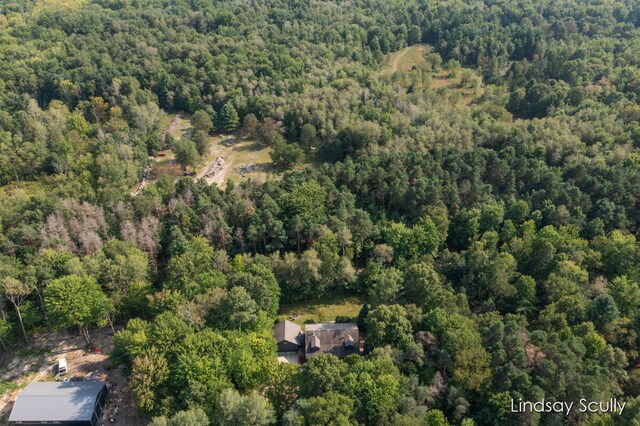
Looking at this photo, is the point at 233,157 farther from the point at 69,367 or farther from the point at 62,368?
the point at 62,368

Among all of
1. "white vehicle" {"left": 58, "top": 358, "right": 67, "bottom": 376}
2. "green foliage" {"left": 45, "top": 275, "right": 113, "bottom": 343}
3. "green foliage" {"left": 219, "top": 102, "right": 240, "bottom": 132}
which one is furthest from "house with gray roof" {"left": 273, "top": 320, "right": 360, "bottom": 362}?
"green foliage" {"left": 219, "top": 102, "right": 240, "bottom": 132}

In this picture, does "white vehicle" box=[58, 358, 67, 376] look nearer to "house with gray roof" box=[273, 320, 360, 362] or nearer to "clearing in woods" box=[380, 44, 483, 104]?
"house with gray roof" box=[273, 320, 360, 362]

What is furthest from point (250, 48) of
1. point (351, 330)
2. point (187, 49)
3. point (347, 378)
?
point (347, 378)

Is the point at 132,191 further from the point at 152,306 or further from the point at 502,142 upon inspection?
the point at 502,142

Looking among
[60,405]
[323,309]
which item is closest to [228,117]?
[323,309]

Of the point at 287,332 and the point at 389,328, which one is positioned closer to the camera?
the point at 389,328

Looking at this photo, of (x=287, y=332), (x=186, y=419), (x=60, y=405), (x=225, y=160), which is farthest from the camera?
(x=225, y=160)
